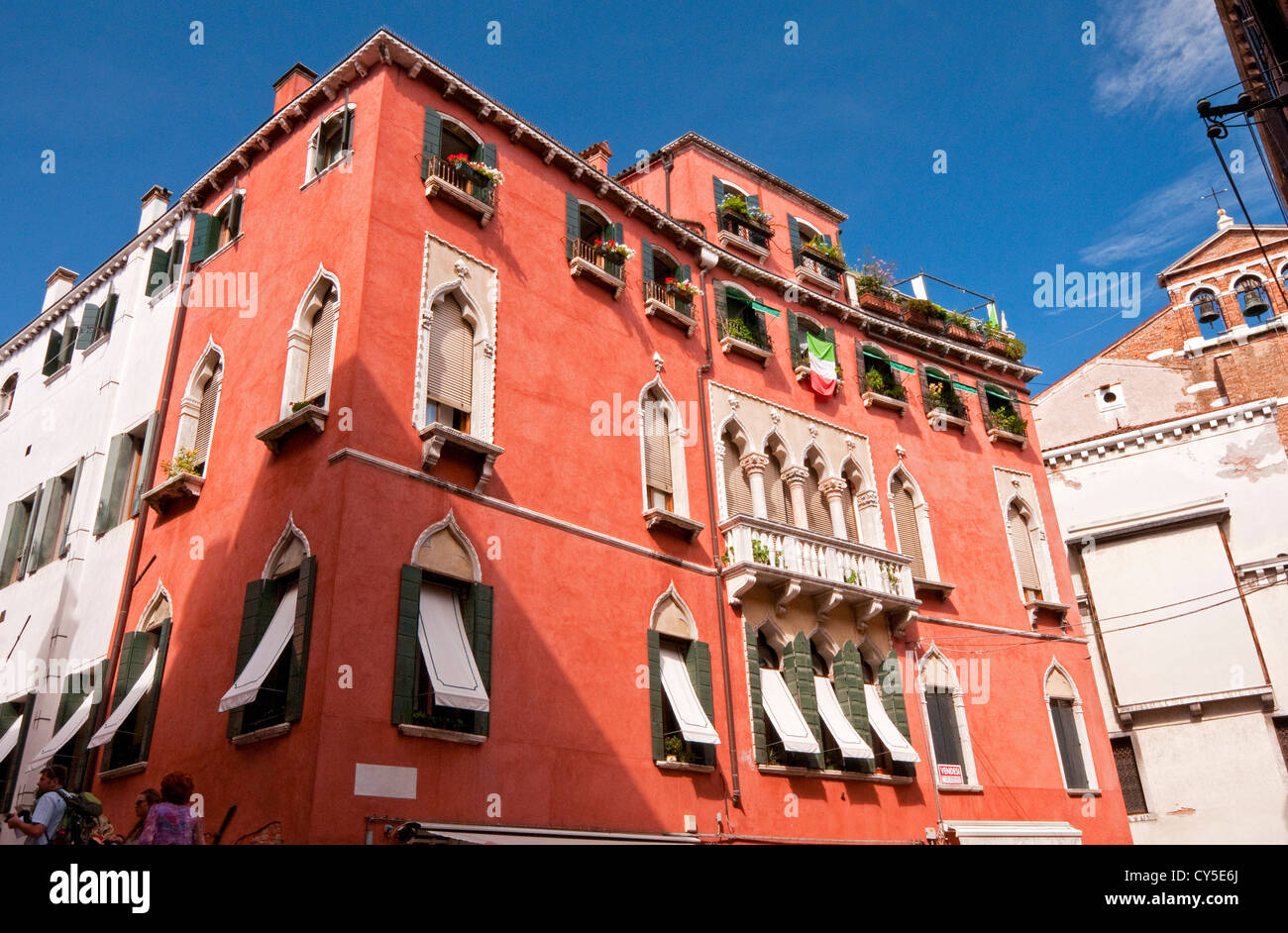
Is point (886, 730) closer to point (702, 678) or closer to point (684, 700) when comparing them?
point (702, 678)

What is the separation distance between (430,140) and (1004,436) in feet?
51.0

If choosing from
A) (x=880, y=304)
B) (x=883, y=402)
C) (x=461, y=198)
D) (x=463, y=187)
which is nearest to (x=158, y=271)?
(x=463, y=187)

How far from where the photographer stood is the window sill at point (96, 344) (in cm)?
2077

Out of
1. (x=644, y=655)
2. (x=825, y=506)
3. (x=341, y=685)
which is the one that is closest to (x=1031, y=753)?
(x=825, y=506)

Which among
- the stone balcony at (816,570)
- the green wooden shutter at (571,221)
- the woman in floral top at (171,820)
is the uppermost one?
the green wooden shutter at (571,221)

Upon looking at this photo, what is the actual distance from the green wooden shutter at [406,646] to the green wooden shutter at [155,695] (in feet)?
14.2

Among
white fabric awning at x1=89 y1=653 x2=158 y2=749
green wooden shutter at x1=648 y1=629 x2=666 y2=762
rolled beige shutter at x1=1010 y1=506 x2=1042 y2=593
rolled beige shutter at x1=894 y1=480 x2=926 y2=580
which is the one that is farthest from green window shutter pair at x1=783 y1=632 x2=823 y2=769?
white fabric awning at x1=89 y1=653 x2=158 y2=749

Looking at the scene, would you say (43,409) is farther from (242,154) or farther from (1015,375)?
(1015,375)

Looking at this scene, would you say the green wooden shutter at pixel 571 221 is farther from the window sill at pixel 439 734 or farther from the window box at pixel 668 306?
the window sill at pixel 439 734

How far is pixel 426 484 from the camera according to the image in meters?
14.0

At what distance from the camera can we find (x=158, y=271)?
65.6ft

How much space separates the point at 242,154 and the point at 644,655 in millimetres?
11608

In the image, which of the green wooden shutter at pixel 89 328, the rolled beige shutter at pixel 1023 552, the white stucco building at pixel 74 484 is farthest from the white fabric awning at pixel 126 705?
the rolled beige shutter at pixel 1023 552

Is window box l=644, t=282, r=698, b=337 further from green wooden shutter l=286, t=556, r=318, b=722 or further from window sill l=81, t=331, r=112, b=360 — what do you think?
window sill l=81, t=331, r=112, b=360
